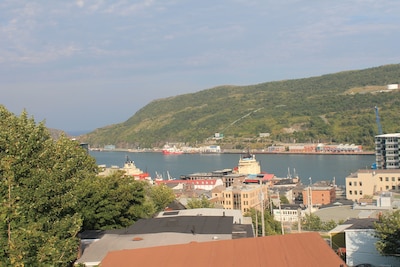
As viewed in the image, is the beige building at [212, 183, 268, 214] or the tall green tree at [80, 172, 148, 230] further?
the beige building at [212, 183, 268, 214]

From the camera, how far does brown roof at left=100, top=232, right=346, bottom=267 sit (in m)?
4.32

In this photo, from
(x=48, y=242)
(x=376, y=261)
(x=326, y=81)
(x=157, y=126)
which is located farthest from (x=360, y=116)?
(x=48, y=242)

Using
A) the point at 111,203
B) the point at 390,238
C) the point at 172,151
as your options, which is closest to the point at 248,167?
the point at 111,203

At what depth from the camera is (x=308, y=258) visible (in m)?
4.33

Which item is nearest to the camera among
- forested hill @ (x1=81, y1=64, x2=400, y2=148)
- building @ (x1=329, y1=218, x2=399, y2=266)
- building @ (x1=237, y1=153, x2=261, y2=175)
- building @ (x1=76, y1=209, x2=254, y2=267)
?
building @ (x1=76, y1=209, x2=254, y2=267)

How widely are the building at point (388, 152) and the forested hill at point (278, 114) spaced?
20185 millimetres

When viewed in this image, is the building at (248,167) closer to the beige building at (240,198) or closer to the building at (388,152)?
the building at (388,152)

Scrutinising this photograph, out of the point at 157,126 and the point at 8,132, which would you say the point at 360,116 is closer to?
the point at 157,126

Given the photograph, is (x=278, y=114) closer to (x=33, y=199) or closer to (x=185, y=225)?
(x=185, y=225)

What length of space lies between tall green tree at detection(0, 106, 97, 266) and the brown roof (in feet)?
1.65

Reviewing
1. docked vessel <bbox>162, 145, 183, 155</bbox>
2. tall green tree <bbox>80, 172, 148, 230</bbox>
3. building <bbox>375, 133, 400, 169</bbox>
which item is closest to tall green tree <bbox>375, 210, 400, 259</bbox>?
tall green tree <bbox>80, 172, 148, 230</bbox>

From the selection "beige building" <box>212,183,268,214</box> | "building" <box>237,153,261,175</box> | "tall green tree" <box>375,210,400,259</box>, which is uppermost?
"tall green tree" <box>375,210,400,259</box>

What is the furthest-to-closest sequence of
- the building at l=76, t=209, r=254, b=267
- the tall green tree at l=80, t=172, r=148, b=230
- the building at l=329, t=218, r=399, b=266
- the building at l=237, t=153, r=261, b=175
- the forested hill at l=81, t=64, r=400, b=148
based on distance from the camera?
the forested hill at l=81, t=64, r=400, b=148 < the building at l=237, t=153, r=261, b=175 < the tall green tree at l=80, t=172, r=148, b=230 < the building at l=329, t=218, r=399, b=266 < the building at l=76, t=209, r=254, b=267

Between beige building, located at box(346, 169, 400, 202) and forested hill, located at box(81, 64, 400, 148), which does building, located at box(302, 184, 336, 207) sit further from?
forested hill, located at box(81, 64, 400, 148)
